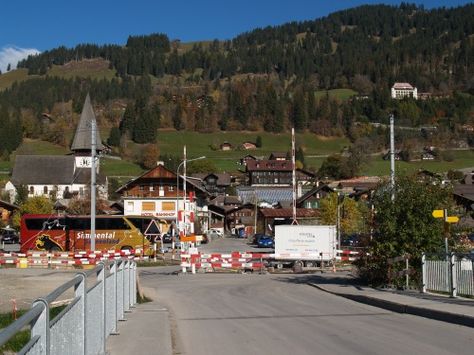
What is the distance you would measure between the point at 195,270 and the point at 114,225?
51.7ft

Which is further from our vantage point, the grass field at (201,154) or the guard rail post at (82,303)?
the grass field at (201,154)

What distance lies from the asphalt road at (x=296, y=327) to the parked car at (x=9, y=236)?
65.4 meters

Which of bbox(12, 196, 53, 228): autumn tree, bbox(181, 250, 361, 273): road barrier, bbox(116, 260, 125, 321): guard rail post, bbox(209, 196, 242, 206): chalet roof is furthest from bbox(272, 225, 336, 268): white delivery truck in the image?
bbox(209, 196, 242, 206): chalet roof

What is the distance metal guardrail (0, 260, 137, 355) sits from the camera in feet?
15.3

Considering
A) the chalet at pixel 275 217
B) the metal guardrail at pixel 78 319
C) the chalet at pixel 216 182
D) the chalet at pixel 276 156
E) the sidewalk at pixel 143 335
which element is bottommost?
the sidewalk at pixel 143 335

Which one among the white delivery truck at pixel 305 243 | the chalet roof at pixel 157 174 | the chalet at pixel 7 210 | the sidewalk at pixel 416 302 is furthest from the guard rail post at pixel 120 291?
the chalet at pixel 7 210

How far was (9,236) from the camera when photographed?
289ft

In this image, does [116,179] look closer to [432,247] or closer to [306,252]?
[306,252]

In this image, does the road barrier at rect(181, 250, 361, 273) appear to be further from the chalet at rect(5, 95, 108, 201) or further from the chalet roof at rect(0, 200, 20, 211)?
the chalet at rect(5, 95, 108, 201)

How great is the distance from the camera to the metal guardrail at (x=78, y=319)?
15.3ft

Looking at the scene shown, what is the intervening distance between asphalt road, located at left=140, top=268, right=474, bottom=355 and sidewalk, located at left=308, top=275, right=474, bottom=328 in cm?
33

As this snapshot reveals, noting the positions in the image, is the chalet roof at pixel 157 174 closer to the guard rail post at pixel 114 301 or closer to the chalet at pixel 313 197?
the chalet at pixel 313 197

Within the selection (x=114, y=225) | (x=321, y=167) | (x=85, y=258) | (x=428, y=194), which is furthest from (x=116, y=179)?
(x=428, y=194)

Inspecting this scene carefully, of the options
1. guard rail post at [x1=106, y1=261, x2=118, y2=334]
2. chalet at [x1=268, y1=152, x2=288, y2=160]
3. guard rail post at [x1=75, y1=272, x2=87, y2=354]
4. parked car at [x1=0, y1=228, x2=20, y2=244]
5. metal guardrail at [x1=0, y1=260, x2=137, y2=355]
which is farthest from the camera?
chalet at [x1=268, y1=152, x2=288, y2=160]
